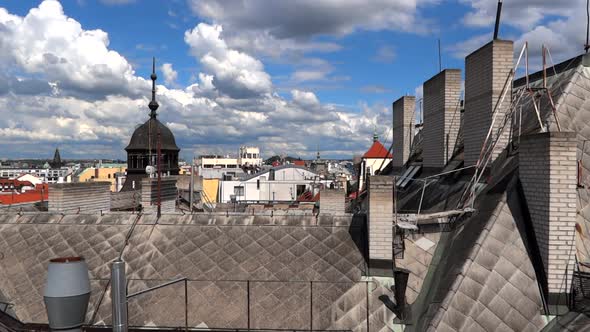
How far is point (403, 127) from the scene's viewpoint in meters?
23.7

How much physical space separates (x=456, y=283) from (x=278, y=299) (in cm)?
389

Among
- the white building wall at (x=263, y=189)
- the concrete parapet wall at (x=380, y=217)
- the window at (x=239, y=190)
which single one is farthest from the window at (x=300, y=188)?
the concrete parapet wall at (x=380, y=217)

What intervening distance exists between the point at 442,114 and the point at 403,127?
7.19 m

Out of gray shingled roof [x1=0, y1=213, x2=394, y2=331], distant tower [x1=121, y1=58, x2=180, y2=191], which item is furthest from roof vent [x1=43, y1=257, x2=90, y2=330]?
distant tower [x1=121, y1=58, x2=180, y2=191]

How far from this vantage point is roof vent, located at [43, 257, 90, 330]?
218 inches

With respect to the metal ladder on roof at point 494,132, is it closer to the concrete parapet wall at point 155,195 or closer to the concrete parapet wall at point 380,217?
the concrete parapet wall at point 380,217

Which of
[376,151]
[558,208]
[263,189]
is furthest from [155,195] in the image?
[376,151]

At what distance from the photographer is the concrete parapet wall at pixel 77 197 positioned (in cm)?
1484

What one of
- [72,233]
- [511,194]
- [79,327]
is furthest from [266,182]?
[79,327]

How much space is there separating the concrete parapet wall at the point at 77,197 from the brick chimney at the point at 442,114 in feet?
38.7

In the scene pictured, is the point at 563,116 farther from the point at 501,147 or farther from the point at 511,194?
the point at 511,194

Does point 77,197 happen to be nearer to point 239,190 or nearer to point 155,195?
point 155,195

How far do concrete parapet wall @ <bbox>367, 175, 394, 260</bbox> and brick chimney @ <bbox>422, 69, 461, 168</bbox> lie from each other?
6.47 m

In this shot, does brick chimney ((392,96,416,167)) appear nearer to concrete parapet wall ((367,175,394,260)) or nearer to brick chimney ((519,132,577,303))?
concrete parapet wall ((367,175,394,260))
